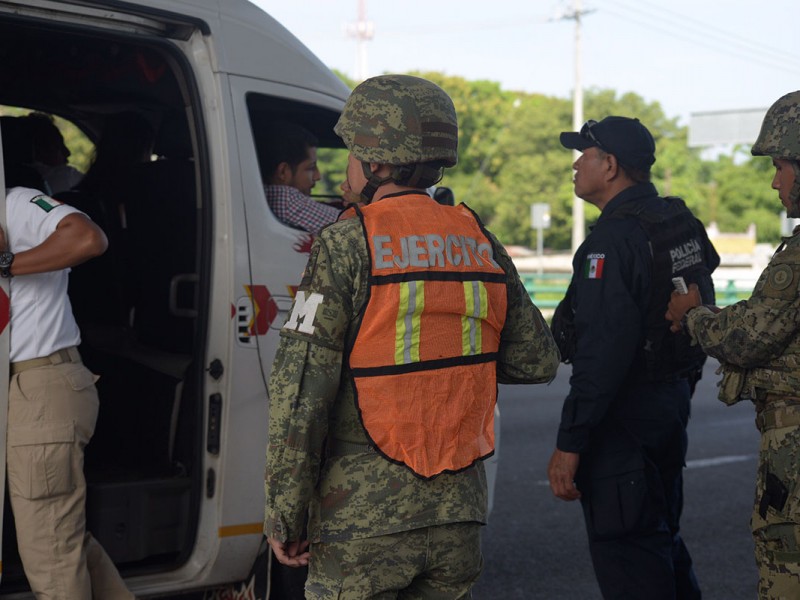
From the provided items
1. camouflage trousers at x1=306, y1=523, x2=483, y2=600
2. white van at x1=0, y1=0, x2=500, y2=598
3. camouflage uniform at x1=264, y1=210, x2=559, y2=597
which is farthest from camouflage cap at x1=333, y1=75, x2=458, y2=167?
white van at x1=0, y1=0, x2=500, y2=598

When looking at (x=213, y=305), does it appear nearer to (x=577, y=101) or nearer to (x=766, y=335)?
(x=766, y=335)

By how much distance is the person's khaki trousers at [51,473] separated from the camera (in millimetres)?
3516

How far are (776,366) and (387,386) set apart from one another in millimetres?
1313

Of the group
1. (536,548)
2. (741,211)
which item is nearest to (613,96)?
(741,211)

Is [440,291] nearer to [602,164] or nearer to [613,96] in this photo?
[602,164]

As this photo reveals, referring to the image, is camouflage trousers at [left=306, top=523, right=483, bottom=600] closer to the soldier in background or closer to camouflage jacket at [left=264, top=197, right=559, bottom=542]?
camouflage jacket at [left=264, top=197, right=559, bottom=542]

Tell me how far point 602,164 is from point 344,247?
188 centimetres

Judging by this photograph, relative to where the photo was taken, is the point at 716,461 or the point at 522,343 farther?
the point at 716,461

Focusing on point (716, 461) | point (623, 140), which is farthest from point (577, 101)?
point (623, 140)

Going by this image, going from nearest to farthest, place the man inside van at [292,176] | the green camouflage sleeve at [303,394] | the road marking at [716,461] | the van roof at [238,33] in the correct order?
the green camouflage sleeve at [303,394], the van roof at [238,33], the man inside van at [292,176], the road marking at [716,461]

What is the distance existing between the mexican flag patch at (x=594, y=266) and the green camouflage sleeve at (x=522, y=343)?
3.49 feet

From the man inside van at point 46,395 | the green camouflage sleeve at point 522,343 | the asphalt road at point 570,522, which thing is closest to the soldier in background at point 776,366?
the green camouflage sleeve at point 522,343

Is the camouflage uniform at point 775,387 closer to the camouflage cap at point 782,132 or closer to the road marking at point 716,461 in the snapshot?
the camouflage cap at point 782,132

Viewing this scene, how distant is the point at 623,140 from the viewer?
4.24 m
